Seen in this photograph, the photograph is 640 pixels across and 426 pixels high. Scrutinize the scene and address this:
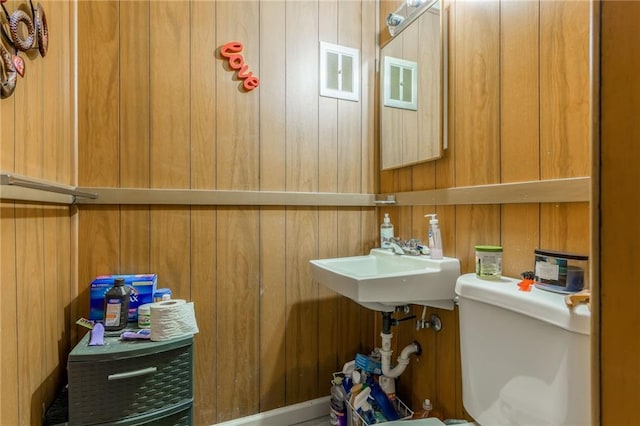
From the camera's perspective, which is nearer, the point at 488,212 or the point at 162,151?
the point at 488,212

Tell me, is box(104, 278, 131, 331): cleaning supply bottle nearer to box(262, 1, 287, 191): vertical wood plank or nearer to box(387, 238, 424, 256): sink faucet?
box(262, 1, 287, 191): vertical wood plank

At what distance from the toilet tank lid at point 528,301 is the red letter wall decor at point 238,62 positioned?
1227 mm

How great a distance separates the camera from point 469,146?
1265 millimetres

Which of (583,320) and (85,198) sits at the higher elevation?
(85,198)

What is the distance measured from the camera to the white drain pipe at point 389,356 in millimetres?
1455

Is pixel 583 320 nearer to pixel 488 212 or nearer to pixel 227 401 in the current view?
pixel 488 212

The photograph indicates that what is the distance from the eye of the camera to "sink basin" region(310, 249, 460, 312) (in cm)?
118

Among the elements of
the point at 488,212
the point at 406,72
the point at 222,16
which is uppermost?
the point at 222,16

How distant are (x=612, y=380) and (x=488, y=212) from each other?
0.85 meters

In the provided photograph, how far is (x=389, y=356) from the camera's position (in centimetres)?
147

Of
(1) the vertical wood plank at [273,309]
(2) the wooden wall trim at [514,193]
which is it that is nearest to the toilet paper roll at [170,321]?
(1) the vertical wood plank at [273,309]

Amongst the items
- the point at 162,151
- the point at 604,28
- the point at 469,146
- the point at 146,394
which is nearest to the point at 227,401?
the point at 146,394

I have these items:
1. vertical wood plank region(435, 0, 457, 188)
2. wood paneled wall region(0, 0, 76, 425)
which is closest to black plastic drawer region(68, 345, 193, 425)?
wood paneled wall region(0, 0, 76, 425)

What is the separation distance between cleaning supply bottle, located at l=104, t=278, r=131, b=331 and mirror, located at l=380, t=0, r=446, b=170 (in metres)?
1.29
